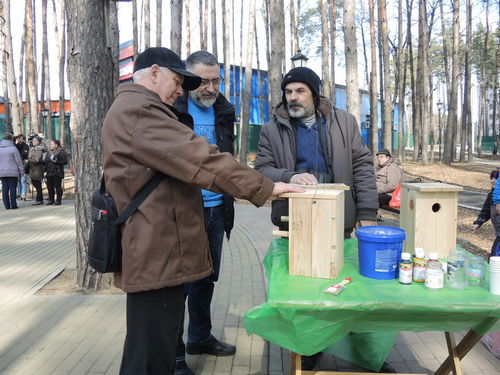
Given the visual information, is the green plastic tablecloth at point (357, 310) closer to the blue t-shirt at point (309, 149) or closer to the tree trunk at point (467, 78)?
the blue t-shirt at point (309, 149)

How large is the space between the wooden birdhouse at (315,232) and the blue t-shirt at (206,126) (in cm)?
97

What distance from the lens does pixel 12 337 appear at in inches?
149

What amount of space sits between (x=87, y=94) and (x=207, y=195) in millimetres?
2455

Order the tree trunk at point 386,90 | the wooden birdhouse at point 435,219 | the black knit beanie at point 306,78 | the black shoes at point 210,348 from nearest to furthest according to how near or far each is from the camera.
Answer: the wooden birdhouse at point 435,219
the black knit beanie at point 306,78
the black shoes at point 210,348
the tree trunk at point 386,90

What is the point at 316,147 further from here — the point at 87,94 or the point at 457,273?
the point at 87,94

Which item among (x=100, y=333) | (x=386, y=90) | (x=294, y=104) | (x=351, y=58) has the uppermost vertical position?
(x=386, y=90)

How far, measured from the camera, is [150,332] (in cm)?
203

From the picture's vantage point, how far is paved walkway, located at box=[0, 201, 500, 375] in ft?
10.5

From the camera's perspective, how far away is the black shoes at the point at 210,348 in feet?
11.0

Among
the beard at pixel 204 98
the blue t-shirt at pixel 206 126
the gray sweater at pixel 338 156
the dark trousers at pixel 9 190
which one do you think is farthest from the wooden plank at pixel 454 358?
the dark trousers at pixel 9 190

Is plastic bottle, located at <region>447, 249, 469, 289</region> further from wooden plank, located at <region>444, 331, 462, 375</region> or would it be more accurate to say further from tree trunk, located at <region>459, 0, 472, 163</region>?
tree trunk, located at <region>459, 0, 472, 163</region>

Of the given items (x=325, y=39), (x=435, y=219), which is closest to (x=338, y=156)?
(x=435, y=219)

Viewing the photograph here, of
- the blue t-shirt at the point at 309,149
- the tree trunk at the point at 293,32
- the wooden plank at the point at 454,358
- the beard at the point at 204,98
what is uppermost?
the tree trunk at the point at 293,32

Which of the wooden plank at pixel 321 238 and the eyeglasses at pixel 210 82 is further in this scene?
the eyeglasses at pixel 210 82
